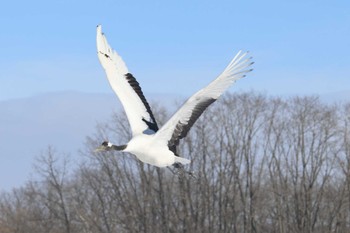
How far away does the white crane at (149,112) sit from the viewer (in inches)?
460

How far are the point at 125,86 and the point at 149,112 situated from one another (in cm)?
54

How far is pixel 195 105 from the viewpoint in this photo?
477 inches

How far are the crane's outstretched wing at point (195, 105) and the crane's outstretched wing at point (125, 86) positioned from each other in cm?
74

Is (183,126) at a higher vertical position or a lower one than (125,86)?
lower

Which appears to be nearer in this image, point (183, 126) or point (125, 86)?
point (183, 126)

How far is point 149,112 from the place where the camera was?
1340 centimetres

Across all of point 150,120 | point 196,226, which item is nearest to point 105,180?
point 196,226

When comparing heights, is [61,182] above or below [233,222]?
above

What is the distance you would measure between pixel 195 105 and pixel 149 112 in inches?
56.5

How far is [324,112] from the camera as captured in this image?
4819cm

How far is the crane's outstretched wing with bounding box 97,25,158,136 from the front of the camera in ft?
43.1

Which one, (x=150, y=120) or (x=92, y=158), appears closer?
(x=150, y=120)

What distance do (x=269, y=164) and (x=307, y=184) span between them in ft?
7.54

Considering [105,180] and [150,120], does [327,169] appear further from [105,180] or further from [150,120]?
[150,120]
